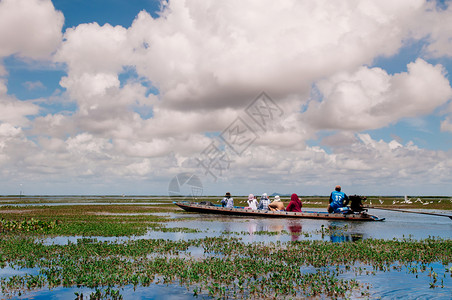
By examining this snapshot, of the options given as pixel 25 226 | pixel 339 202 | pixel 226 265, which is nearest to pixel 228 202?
pixel 339 202

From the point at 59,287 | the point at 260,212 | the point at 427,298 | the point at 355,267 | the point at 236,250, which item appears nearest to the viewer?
the point at 427,298

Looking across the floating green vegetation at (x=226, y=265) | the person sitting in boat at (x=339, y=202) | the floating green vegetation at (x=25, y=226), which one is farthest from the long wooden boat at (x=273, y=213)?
the floating green vegetation at (x=25, y=226)

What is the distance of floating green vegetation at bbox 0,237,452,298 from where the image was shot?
1072 cm

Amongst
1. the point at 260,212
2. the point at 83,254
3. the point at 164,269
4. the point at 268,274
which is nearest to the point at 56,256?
the point at 83,254

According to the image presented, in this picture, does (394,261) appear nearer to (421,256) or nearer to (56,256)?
(421,256)

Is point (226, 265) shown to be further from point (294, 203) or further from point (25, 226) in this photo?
point (294, 203)

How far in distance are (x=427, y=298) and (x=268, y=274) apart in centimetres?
475

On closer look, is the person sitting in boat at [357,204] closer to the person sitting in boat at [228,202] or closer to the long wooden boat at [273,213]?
the long wooden boat at [273,213]

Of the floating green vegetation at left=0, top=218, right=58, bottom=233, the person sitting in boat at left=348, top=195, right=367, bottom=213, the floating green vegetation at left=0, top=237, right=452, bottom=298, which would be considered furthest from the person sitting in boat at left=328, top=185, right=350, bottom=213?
the floating green vegetation at left=0, top=218, right=58, bottom=233

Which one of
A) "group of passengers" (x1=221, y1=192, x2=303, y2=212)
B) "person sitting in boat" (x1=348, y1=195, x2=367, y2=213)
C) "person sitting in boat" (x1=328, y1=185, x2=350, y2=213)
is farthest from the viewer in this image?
"group of passengers" (x1=221, y1=192, x2=303, y2=212)

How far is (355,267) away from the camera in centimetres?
1357

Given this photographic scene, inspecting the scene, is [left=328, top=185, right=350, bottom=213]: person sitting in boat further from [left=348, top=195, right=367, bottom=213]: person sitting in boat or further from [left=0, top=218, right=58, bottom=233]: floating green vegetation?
[left=0, top=218, right=58, bottom=233]: floating green vegetation

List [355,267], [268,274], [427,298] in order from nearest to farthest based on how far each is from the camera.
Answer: [427,298] → [268,274] → [355,267]

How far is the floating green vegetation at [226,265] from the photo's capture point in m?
10.7
